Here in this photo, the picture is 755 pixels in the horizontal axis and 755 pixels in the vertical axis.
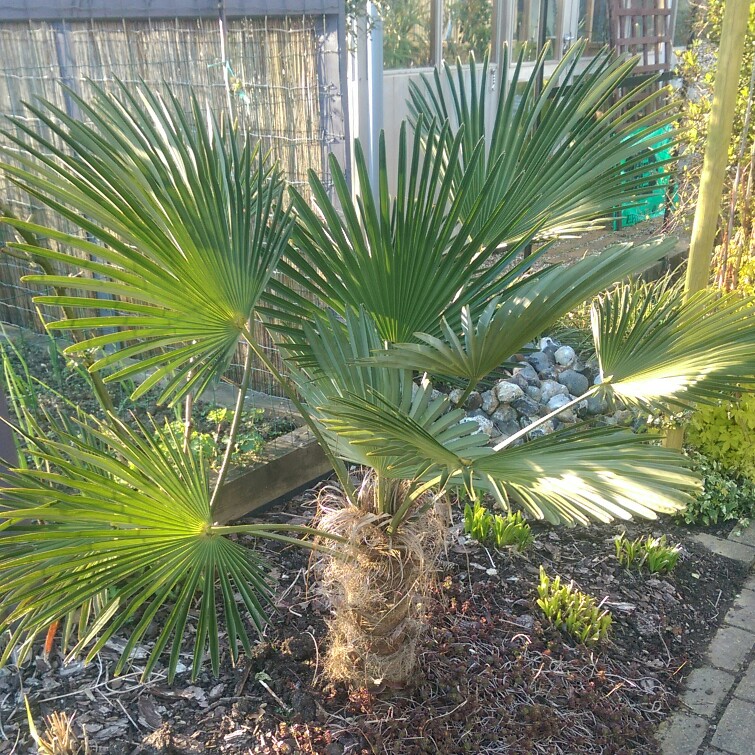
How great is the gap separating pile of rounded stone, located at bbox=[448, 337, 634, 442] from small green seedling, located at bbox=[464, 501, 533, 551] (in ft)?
2.24

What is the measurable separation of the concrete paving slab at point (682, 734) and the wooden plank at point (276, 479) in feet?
5.69

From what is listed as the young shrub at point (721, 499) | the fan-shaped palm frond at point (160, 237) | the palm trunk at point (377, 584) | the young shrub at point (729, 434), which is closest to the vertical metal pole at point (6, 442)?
the fan-shaped palm frond at point (160, 237)

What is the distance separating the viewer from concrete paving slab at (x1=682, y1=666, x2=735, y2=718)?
2.39m

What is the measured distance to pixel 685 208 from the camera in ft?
17.6

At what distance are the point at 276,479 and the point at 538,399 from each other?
4.92 ft

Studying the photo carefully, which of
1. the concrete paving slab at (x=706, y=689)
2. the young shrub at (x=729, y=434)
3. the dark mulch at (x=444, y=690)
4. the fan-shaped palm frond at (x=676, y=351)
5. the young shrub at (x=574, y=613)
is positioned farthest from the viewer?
the young shrub at (x=729, y=434)

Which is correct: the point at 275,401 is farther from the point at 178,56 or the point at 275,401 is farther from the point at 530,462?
the point at 530,462

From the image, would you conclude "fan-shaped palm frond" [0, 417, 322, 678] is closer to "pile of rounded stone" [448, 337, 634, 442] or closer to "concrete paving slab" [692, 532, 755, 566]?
"pile of rounded stone" [448, 337, 634, 442]

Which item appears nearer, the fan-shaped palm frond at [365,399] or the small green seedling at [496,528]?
the fan-shaped palm frond at [365,399]

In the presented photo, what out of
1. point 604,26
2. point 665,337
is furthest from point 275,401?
point 604,26

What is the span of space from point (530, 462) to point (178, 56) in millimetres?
2762

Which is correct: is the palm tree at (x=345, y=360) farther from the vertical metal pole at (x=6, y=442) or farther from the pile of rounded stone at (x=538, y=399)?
the pile of rounded stone at (x=538, y=399)

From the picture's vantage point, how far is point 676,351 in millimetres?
2057

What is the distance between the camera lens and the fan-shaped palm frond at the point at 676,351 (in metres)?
1.88
